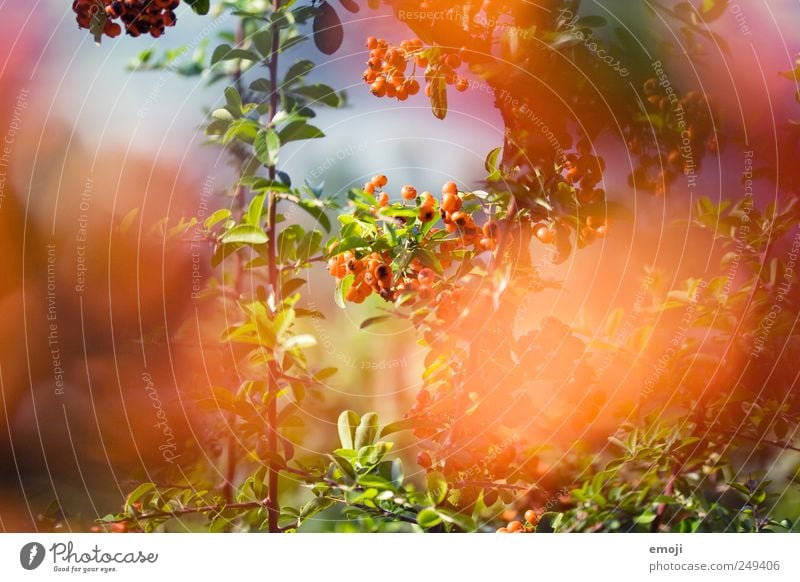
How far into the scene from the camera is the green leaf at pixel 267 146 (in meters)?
0.71

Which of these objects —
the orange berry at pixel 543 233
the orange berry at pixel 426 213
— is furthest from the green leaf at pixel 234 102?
the orange berry at pixel 543 233

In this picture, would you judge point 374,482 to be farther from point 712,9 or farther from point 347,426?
point 712,9

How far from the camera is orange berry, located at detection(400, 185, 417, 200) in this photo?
0.78 meters

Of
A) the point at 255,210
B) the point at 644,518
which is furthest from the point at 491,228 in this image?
the point at 644,518

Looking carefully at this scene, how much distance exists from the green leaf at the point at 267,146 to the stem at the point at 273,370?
0.03m

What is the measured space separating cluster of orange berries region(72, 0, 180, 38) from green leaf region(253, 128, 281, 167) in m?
0.21

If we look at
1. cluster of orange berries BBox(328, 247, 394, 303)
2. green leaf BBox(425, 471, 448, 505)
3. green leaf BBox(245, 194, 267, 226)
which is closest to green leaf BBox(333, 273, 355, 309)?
cluster of orange berries BBox(328, 247, 394, 303)

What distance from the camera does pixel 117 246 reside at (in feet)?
2.61

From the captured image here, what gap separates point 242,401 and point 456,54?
1.54ft

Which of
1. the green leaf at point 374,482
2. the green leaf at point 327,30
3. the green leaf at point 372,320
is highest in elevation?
the green leaf at point 327,30

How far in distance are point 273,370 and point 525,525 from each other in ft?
1.18

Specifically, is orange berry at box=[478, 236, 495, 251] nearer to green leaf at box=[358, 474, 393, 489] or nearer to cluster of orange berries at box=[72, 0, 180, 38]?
green leaf at box=[358, 474, 393, 489]

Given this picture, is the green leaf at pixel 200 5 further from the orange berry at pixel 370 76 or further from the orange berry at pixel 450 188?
the orange berry at pixel 450 188

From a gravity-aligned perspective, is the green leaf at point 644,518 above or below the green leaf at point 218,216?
below
